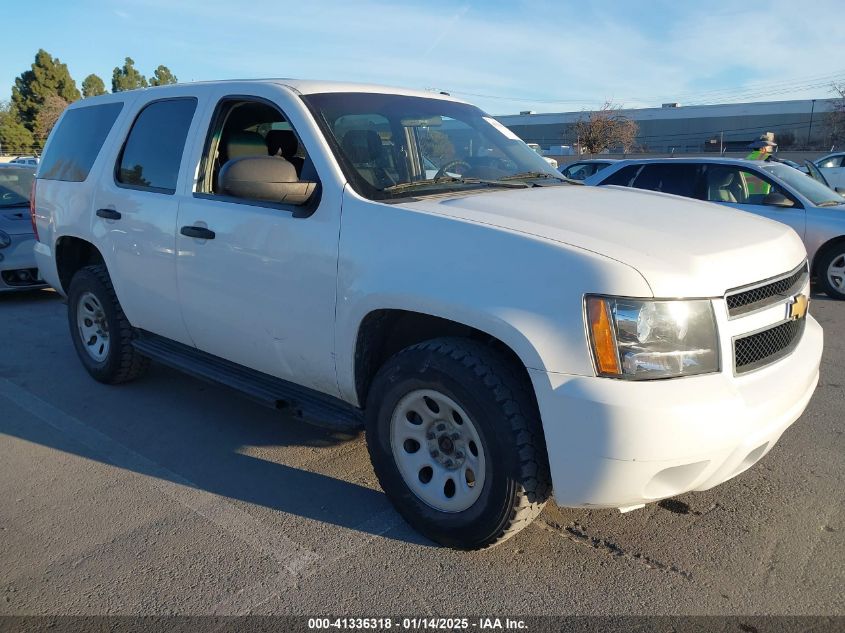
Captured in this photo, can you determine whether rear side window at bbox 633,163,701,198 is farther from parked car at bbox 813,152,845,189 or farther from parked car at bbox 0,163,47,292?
parked car at bbox 813,152,845,189

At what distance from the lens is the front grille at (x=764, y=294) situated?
8.55 feet

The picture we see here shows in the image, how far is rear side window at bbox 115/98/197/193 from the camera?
4.12 metres

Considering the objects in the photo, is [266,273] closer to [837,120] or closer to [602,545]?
[602,545]

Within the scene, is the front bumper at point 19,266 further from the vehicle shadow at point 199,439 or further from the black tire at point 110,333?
the black tire at point 110,333

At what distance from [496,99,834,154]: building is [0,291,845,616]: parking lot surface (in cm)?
5351

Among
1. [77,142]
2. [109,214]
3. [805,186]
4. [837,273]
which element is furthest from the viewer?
[805,186]

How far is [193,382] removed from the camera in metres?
5.26

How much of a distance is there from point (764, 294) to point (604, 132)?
52223mm

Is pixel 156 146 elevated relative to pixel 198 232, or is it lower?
elevated

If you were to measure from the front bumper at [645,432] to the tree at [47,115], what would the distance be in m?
55.7

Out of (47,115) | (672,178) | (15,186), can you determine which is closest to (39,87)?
(47,115)

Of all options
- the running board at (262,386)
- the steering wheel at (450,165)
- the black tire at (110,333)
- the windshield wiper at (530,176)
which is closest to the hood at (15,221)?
the black tire at (110,333)

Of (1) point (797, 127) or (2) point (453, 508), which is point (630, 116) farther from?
(2) point (453, 508)

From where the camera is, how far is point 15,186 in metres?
8.94
